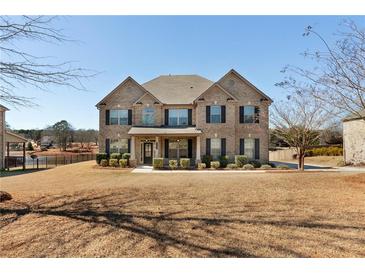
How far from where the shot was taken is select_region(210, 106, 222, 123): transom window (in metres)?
21.4

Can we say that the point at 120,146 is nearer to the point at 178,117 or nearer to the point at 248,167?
the point at 178,117

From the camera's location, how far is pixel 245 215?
5.79 metres

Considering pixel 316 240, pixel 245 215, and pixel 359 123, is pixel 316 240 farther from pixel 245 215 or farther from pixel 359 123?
pixel 359 123

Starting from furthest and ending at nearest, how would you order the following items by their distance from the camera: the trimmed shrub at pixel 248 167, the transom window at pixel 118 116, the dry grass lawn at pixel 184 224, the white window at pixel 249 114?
1. the transom window at pixel 118 116
2. the white window at pixel 249 114
3. the trimmed shrub at pixel 248 167
4. the dry grass lawn at pixel 184 224

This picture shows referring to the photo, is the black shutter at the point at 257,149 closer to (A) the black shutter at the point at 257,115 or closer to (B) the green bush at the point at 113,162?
(A) the black shutter at the point at 257,115

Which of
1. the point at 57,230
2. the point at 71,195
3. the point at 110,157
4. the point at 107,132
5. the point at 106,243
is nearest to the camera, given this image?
the point at 106,243

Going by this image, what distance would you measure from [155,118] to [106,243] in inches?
734

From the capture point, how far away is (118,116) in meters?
22.5

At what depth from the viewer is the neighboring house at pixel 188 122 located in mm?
21312

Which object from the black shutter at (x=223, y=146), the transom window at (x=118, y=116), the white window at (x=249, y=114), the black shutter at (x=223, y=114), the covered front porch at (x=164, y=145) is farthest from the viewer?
the transom window at (x=118, y=116)

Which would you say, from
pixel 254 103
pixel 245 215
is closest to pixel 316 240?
pixel 245 215

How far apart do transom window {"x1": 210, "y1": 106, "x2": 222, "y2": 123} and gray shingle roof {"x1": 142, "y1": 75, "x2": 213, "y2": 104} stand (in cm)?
240

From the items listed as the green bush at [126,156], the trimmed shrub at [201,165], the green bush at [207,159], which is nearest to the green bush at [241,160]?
the green bush at [207,159]

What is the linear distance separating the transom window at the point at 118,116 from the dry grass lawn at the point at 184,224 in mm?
14613
